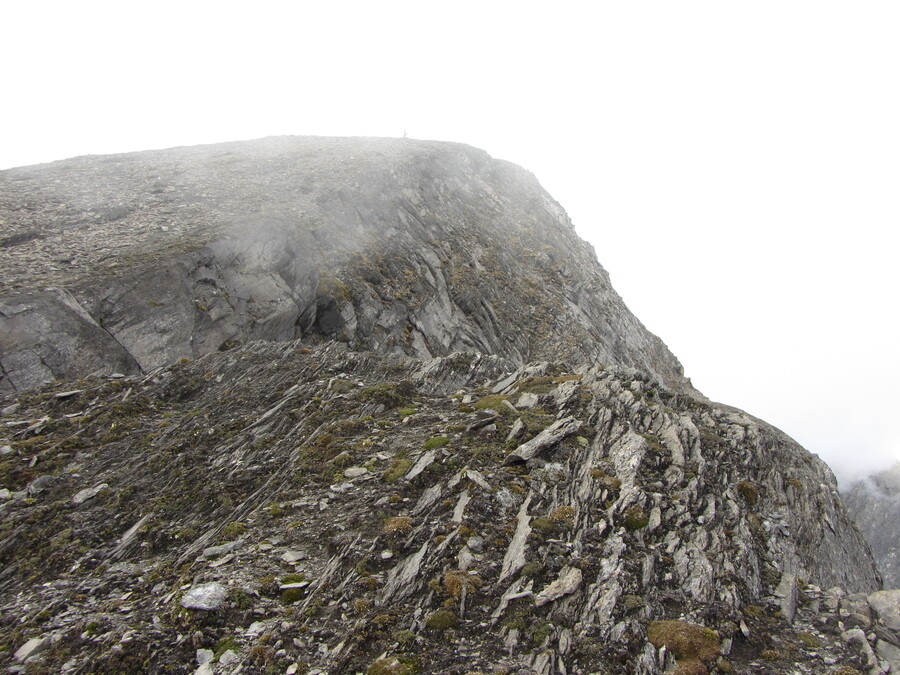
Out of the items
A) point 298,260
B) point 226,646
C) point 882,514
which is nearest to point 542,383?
point 226,646

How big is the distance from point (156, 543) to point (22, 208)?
31.1 metres

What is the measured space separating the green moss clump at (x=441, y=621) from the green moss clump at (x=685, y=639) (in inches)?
174

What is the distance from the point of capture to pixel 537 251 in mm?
53656

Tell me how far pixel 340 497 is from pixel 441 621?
580cm

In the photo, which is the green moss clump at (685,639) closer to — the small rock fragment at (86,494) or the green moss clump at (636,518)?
the green moss clump at (636,518)

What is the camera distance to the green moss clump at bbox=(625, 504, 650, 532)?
1439 centimetres

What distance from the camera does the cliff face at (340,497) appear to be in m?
11.3

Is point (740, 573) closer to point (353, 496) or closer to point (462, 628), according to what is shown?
point (462, 628)

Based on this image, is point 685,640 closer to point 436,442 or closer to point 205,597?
point 436,442

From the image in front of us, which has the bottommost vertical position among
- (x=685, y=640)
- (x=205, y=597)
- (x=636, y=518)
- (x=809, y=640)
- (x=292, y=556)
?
(x=809, y=640)

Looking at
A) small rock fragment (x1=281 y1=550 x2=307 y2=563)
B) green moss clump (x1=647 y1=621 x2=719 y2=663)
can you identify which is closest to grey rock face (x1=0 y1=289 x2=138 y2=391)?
small rock fragment (x1=281 y1=550 x2=307 y2=563)

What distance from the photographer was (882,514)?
127m

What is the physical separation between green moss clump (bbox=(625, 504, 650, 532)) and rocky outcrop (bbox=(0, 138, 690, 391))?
22199 mm

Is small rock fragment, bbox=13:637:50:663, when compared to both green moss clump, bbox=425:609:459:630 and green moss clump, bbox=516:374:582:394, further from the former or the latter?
green moss clump, bbox=516:374:582:394
